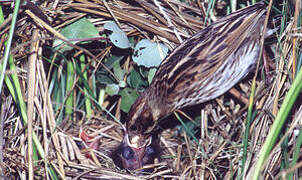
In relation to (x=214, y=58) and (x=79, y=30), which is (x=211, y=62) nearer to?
(x=214, y=58)

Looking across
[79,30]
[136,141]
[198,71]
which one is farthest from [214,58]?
[79,30]

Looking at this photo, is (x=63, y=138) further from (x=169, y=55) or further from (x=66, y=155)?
(x=169, y=55)

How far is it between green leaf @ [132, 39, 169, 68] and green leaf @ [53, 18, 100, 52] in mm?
318

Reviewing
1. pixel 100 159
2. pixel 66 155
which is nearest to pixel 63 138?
pixel 66 155

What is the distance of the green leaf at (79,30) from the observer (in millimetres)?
2641

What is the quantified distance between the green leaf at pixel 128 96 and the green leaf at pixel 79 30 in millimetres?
520

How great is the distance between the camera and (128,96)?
9.62 feet

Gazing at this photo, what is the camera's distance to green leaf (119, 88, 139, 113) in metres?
2.93

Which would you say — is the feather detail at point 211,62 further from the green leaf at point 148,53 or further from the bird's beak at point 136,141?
the bird's beak at point 136,141

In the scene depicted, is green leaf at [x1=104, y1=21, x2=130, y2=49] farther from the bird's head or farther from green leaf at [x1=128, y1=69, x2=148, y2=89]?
the bird's head

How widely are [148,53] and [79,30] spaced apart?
515 mm

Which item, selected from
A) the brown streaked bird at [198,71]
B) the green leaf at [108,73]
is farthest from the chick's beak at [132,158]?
the green leaf at [108,73]

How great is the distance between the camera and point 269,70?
8.86 ft

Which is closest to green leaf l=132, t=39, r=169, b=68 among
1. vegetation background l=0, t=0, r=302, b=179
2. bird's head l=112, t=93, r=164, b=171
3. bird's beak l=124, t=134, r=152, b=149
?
vegetation background l=0, t=0, r=302, b=179
